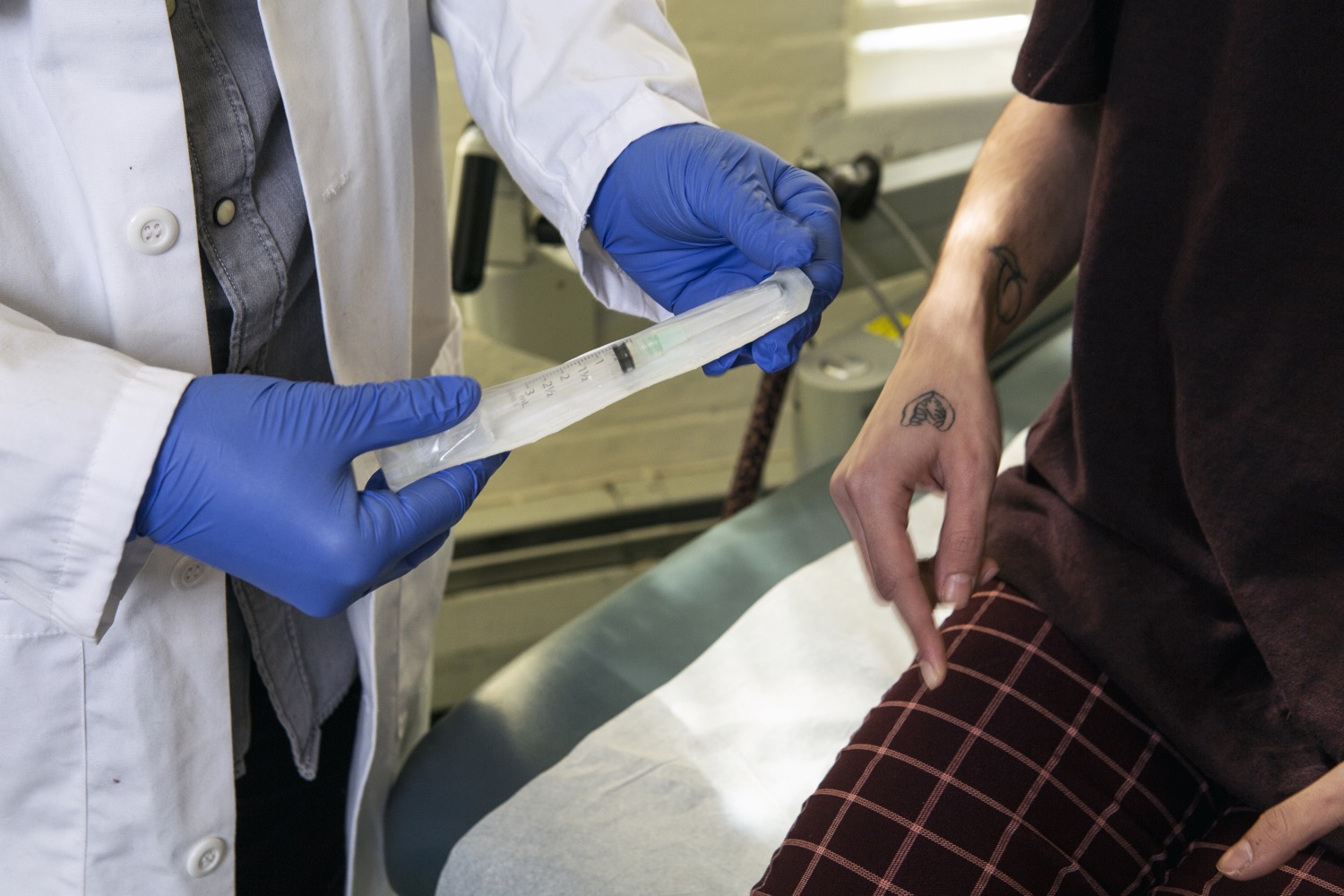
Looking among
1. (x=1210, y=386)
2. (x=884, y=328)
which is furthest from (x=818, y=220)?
(x=884, y=328)

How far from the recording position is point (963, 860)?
79 centimetres

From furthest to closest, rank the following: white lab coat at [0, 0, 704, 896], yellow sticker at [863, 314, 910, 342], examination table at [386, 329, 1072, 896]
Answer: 1. yellow sticker at [863, 314, 910, 342]
2. examination table at [386, 329, 1072, 896]
3. white lab coat at [0, 0, 704, 896]

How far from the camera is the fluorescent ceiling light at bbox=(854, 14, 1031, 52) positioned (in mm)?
2248

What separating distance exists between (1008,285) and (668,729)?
0.54 metres

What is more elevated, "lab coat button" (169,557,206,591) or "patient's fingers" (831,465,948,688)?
"lab coat button" (169,557,206,591)

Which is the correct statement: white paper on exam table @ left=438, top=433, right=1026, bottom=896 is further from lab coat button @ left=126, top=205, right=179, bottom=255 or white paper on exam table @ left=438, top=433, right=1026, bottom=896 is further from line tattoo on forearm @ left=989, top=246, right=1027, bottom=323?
lab coat button @ left=126, top=205, right=179, bottom=255

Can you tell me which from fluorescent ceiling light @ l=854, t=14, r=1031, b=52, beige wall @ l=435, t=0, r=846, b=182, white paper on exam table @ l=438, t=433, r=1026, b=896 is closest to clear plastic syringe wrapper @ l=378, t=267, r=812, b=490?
white paper on exam table @ l=438, t=433, r=1026, b=896

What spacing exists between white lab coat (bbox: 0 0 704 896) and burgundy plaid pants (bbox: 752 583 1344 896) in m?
0.42

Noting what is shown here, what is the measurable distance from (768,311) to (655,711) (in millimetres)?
516

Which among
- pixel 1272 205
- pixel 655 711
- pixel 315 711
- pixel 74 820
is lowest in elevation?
pixel 655 711

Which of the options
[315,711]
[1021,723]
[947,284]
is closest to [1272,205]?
[947,284]

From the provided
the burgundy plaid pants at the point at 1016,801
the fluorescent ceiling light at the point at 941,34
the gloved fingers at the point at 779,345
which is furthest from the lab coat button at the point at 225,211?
the fluorescent ceiling light at the point at 941,34

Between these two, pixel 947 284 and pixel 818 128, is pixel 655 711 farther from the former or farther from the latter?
pixel 818 128

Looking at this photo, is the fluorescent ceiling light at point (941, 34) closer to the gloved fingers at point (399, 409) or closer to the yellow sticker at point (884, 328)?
the yellow sticker at point (884, 328)
